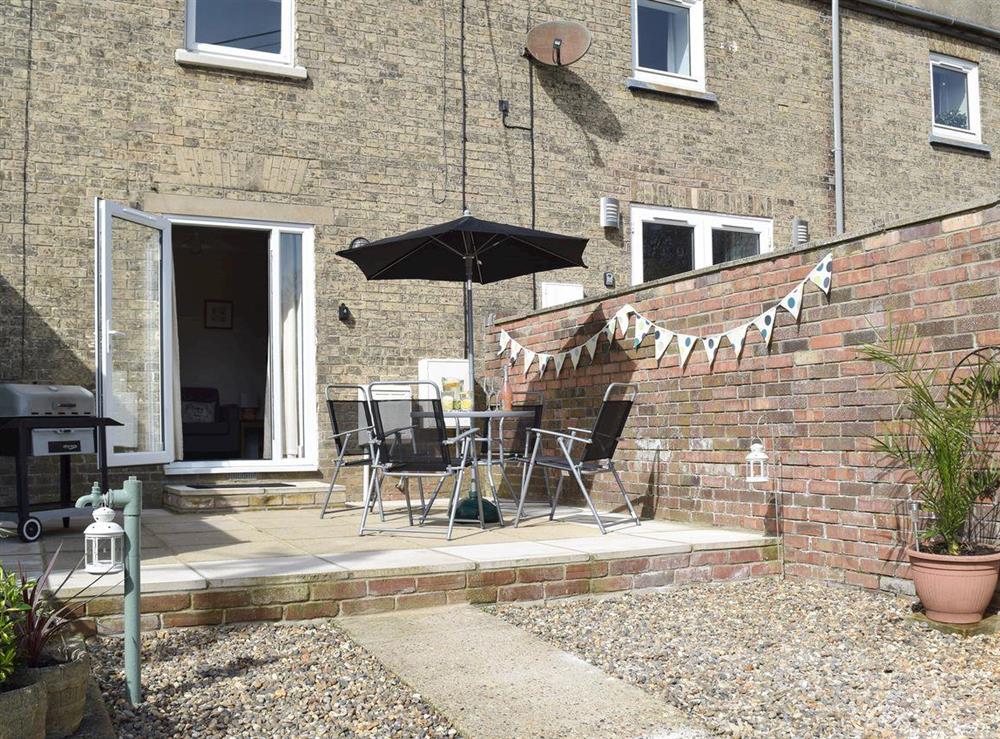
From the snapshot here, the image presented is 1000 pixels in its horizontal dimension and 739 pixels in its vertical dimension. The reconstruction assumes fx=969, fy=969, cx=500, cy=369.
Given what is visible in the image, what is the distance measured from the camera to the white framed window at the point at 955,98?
10109 mm

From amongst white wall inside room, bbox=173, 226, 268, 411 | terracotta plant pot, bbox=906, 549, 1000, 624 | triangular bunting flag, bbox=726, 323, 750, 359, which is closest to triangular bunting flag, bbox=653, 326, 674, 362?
triangular bunting flag, bbox=726, 323, 750, 359

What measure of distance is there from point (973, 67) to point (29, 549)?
10203 millimetres

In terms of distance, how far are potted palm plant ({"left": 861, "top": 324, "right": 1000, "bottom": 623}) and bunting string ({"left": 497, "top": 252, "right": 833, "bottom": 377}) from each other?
0.63m

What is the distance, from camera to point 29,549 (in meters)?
4.46

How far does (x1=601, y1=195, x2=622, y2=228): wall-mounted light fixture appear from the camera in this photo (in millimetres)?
8109

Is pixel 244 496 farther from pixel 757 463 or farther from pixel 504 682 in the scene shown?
pixel 504 682

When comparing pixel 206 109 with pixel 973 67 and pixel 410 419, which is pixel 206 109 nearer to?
pixel 410 419

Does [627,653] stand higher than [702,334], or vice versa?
[702,334]

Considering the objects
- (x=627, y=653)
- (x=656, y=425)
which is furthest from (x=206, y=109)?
(x=627, y=653)

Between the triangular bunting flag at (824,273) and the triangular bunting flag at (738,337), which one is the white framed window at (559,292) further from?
the triangular bunting flag at (824,273)

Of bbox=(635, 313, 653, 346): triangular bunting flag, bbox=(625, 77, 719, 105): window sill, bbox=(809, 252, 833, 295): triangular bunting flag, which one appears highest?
bbox=(625, 77, 719, 105): window sill

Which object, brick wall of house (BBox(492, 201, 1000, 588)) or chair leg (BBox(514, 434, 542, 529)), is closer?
brick wall of house (BBox(492, 201, 1000, 588))

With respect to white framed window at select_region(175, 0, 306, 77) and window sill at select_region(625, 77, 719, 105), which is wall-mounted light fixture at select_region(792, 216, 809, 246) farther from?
white framed window at select_region(175, 0, 306, 77)

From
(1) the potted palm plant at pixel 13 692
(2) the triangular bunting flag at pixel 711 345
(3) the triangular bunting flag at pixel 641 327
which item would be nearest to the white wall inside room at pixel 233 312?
(3) the triangular bunting flag at pixel 641 327
